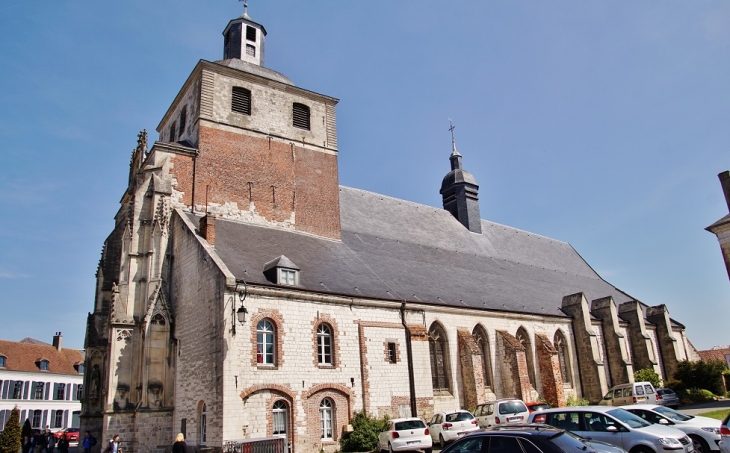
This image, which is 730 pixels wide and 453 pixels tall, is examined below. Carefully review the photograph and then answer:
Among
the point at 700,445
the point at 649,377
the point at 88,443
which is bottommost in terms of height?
the point at 700,445

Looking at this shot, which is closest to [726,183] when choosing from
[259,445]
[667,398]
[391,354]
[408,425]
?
[667,398]

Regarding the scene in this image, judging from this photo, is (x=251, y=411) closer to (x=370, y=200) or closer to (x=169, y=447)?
(x=169, y=447)

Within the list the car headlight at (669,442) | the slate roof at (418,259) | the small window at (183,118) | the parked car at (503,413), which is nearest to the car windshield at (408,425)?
the parked car at (503,413)

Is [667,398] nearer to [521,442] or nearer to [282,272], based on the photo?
[282,272]

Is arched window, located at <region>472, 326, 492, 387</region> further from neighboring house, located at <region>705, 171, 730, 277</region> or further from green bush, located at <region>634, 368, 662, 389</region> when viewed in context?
neighboring house, located at <region>705, 171, 730, 277</region>

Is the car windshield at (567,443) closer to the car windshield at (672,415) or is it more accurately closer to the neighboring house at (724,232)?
the car windshield at (672,415)

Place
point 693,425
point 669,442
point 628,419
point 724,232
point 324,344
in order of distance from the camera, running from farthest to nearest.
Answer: point 724,232 → point 324,344 → point 693,425 → point 628,419 → point 669,442

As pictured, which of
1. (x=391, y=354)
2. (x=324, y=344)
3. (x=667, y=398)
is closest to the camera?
(x=324, y=344)

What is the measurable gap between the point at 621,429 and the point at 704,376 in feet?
71.4

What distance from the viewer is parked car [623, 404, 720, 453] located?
36.7 ft

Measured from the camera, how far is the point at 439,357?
71.3 ft

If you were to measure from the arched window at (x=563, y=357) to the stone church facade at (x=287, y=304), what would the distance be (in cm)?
6

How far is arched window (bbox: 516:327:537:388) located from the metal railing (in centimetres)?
1406

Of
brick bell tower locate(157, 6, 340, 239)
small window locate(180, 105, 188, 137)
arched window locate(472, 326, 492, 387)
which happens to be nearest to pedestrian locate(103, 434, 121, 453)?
brick bell tower locate(157, 6, 340, 239)
